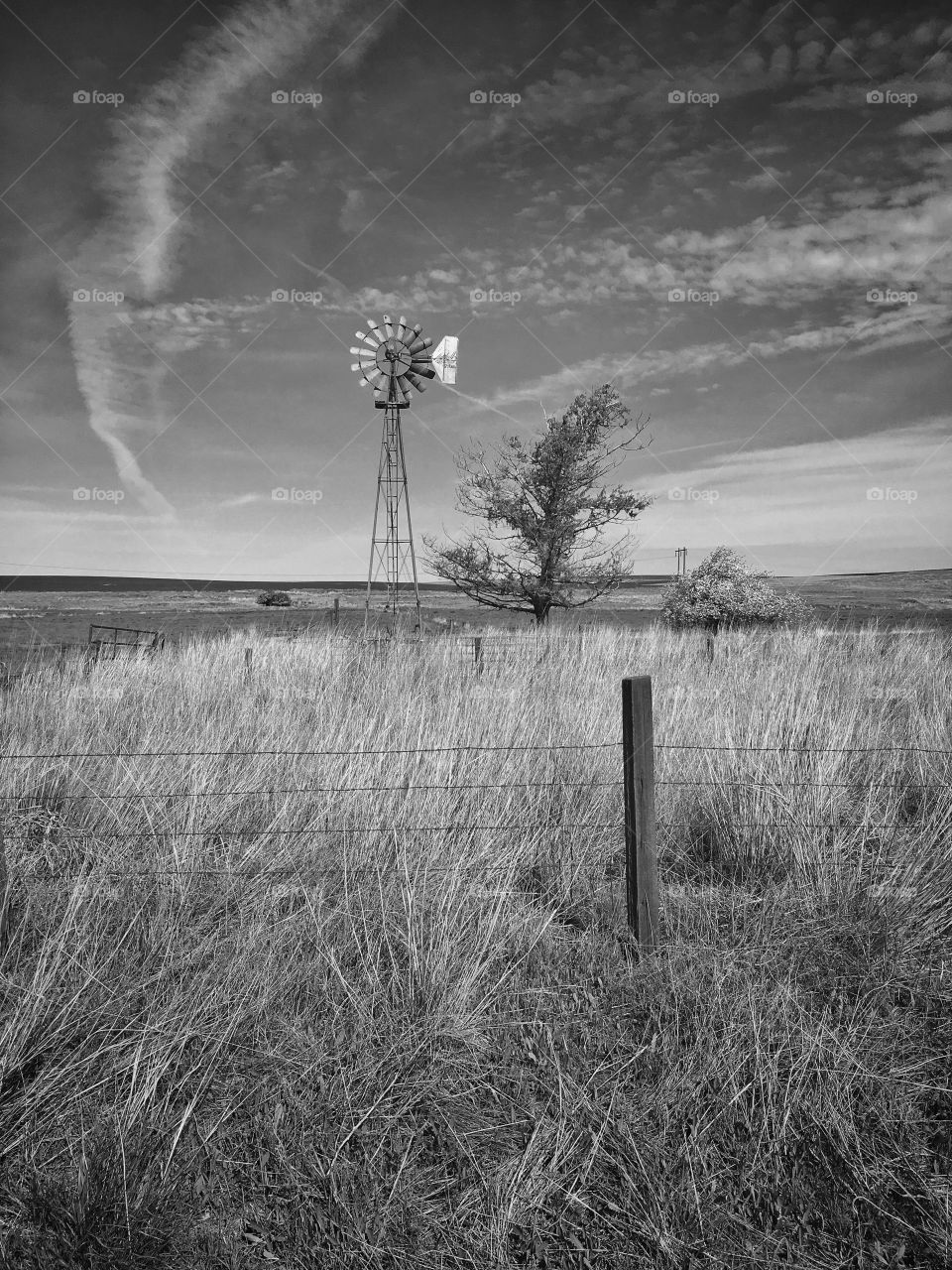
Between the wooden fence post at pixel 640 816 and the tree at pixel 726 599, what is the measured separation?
54.2ft

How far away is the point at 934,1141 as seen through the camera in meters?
2.44

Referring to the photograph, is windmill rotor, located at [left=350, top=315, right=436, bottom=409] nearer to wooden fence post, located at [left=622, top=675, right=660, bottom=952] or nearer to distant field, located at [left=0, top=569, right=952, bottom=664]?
distant field, located at [left=0, top=569, right=952, bottom=664]

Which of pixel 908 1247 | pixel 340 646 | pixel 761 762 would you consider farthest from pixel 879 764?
pixel 340 646

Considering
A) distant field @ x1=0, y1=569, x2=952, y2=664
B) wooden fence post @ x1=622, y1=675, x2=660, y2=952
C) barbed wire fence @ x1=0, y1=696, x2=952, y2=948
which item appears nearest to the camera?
wooden fence post @ x1=622, y1=675, x2=660, y2=952

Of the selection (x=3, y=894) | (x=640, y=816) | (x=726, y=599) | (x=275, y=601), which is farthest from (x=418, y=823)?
(x=275, y=601)

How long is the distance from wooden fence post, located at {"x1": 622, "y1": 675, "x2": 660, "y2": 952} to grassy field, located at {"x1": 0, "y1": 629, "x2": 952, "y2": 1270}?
0.65 ft

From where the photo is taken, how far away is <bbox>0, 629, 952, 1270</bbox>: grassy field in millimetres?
2166

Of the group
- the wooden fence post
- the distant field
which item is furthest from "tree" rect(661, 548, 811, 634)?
the wooden fence post

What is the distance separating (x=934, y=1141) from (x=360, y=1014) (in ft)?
7.13

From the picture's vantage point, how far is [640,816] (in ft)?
11.4

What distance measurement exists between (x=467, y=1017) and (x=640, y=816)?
1267 millimetres

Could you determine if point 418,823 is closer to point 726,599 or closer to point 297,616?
point 726,599

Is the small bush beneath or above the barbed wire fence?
above

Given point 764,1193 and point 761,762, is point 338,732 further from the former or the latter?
point 764,1193
